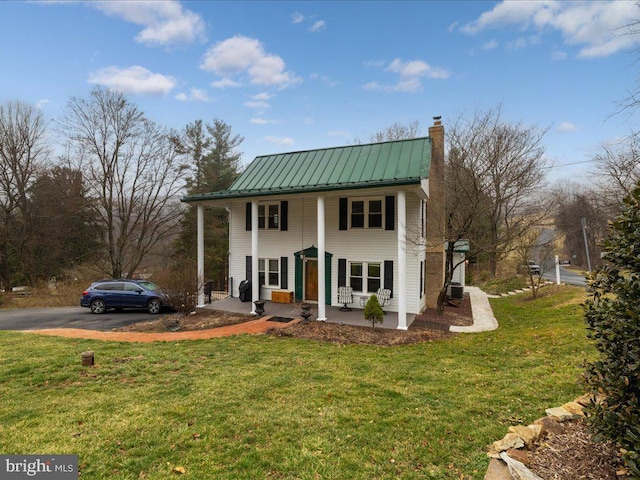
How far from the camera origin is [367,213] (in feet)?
40.7

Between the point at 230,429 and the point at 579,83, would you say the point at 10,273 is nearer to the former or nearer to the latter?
the point at 230,429

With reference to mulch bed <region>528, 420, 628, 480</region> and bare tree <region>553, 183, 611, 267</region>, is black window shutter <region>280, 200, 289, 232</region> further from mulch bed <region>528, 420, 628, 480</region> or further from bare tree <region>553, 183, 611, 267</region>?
bare tree <region>553, 183, 611, 267</region>

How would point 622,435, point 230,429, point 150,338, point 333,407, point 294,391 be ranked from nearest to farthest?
1. point 622,435
2. point 230,429
3. point 333,407
4. point 294,391
5. point 150,338

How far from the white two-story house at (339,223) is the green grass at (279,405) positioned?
15.4ft

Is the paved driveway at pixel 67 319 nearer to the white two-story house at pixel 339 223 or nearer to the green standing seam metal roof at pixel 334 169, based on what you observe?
the white two-story house at pixel 339 223

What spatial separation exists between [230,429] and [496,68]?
16367mm

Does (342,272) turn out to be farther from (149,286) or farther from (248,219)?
(149,286)

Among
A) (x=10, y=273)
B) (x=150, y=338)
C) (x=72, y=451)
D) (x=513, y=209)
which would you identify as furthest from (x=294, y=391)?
(x=10, y=273)

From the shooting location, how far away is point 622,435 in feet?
7.21

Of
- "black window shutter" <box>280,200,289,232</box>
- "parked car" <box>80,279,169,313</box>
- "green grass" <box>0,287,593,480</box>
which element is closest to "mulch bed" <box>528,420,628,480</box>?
"green grass" <box>0,287,593,480</box>

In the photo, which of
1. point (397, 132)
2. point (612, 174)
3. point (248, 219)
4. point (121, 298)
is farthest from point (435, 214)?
point (397, 132)

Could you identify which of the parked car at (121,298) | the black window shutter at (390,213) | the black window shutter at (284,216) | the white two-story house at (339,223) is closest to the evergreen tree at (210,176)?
the parked car at (121,298)

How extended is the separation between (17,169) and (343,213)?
2383 centimetres

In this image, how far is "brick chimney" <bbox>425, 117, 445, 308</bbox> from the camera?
42.3ft
